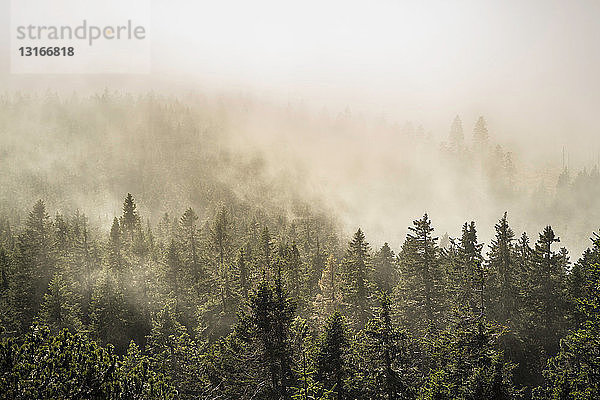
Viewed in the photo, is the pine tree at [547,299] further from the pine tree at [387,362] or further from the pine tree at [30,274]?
the pine tree at [30,274]

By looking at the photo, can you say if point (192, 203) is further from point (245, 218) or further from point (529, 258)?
point (529, 258)

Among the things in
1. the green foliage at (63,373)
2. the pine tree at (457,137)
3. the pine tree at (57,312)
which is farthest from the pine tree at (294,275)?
the pine tree at (457,137)

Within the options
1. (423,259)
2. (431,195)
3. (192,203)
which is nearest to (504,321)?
(423,259)

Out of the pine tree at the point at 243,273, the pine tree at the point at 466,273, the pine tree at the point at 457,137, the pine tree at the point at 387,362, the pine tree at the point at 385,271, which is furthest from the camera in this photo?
the pine tree at the point at 457,137

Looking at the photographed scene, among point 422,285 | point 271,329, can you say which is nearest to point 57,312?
point 271,329

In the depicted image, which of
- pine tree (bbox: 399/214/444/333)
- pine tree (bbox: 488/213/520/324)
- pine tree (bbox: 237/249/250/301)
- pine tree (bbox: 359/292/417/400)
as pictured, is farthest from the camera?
pine tree (bbox: 237/249/250/301)

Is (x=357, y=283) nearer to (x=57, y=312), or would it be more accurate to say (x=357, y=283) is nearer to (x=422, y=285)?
(x=422, y=285)

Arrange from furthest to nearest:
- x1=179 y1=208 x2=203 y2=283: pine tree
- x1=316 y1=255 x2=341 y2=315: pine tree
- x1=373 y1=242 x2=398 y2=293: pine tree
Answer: x1=179 y1=208 x2=203 y2=283: pine tree
x1=373 y1=242 x2=398 y2=293: pine tree
x1=316 y1=255 x2=341 y2=315: pine tree

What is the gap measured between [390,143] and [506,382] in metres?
170

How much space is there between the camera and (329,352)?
901 inches

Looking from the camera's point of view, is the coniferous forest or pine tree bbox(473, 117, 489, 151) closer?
the coniferous forest

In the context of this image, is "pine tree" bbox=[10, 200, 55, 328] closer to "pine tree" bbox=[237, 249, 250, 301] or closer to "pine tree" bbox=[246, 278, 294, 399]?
"pine tree" bbox=[237, 249, 250, 301]

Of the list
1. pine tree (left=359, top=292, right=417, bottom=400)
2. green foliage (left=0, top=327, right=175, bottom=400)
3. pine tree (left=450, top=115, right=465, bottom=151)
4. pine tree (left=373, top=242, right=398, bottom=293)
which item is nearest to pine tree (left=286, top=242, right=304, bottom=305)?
pine tree (left=373, top=242, right=398, bottom=293)

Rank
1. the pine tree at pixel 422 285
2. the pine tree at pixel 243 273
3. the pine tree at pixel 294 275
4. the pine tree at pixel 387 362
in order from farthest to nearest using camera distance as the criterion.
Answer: the pine tree at pixel 294 275 < the pine tree at pixel 243 273 < the pine tree at pixel 422 285 < the pine tree at pixel 387 362
